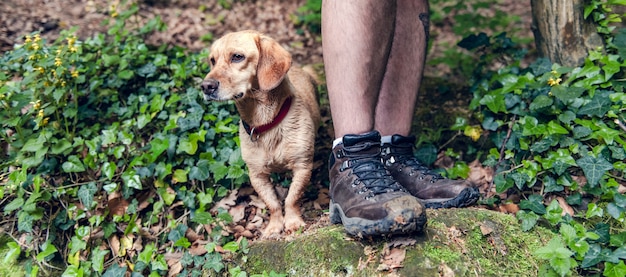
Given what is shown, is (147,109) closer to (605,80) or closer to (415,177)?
(415,177)

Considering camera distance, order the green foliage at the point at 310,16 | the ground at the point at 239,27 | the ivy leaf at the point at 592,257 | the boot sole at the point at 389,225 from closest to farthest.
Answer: the boot sole at the point at 389,225 → the ivy leaf at the point at 592,257 → the ground at the point at 239,27 → the green foliage at the point at 310,16

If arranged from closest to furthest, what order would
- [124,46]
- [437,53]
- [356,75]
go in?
[356,75]
[124,46]
[437,53]

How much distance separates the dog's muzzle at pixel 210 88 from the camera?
91.0 inches

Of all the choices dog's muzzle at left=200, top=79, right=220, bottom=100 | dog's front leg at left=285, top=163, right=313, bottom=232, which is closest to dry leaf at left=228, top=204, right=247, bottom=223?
dog's front leg at left=285, top=163, right=313, bottom=232

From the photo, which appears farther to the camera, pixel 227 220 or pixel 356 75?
pixel 227 220

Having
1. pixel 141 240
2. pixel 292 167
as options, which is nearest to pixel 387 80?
pixel 292 167

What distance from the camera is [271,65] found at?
2.47 metres

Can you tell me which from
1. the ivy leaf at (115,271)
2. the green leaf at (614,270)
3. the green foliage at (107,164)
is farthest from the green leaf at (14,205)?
the green leaf at (614,270)

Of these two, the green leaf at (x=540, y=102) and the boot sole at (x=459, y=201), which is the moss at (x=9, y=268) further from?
the green leaf at (x=540, y=102)

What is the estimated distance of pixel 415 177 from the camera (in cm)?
251

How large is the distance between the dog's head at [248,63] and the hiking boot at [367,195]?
0.55 metres

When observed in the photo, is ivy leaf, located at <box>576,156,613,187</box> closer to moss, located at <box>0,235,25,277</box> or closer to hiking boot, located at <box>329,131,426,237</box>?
hiking boot, located at <box>329,131,426,237</box>

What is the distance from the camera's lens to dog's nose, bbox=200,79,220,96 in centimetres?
231

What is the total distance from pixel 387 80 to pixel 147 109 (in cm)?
189
